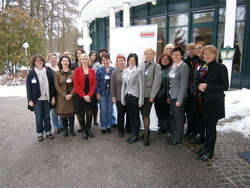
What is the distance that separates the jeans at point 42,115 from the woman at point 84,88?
0.65m

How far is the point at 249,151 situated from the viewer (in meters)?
3.63

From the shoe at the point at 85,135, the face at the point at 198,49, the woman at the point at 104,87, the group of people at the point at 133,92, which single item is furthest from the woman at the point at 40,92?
the face at the point at 198,49

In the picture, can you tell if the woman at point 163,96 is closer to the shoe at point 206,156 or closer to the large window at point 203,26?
the shoe at point 206,156

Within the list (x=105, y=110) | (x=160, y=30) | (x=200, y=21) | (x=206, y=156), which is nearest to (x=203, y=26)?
(x=200, y=21)

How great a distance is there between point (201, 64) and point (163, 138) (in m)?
1.75

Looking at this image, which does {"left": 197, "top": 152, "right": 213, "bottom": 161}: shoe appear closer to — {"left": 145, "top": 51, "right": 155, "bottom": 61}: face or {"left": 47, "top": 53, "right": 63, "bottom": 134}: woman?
{"left": 145, "top": 51, "right": 155, "bottom": 61}: face

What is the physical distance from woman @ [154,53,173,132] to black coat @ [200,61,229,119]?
95 cm

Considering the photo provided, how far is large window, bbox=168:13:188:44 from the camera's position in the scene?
923cm

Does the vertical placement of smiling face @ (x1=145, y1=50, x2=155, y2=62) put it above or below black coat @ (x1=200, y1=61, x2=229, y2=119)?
above

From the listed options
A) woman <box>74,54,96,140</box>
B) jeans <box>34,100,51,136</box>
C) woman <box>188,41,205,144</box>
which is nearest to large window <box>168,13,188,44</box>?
woman <box>188,41,205,144</box>

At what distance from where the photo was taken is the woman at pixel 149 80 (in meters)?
3.81

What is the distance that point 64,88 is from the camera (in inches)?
167

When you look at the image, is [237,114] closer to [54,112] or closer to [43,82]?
[54,112]

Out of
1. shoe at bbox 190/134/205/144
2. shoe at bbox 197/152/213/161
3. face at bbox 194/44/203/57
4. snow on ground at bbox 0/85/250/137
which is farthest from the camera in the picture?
snow on ground at bbox 0/85/250/137
